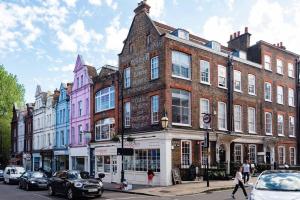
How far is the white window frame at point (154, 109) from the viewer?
29.1m

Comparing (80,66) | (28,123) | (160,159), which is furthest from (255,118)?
(28,123)

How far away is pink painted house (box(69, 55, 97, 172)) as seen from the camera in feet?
130

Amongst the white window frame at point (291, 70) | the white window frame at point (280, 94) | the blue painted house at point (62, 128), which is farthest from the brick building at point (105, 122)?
the white window frame at point (291, 70)

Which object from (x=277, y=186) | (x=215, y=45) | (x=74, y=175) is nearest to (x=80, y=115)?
(x=215, y=45)

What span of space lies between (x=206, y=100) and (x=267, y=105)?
366 inches

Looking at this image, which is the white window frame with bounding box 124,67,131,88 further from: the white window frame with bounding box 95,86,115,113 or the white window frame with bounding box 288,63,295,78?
the white window frame with bounding box 288,63,295,78

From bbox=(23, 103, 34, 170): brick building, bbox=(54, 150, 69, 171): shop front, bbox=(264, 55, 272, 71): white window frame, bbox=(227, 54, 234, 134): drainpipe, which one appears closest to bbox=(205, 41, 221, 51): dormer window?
bbox=(227, 54, 234, 134): drainpipe

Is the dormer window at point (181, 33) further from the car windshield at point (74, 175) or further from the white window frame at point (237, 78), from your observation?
the car windshield at point (74, 175)

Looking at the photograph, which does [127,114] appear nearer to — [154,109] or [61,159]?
[154,109]

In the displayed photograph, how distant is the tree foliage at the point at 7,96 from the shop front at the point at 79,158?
23434 mm

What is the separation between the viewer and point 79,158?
41688mm

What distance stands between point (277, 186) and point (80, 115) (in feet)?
106

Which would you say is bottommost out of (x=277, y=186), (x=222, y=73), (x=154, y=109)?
(x=277, y=186)

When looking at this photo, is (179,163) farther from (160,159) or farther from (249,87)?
(249,87)
